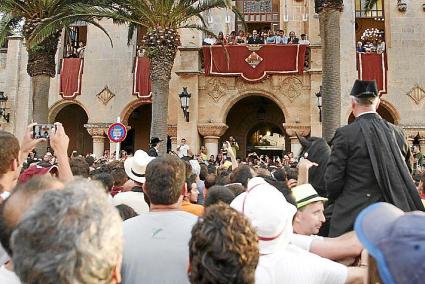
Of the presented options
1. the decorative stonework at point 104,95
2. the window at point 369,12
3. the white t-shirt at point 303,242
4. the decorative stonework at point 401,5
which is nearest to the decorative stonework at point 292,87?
the decorative stonework at point 401,5

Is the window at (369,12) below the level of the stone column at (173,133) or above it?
above

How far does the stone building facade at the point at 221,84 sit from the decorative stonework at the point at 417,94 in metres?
0.04

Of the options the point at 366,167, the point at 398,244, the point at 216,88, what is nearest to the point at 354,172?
the point at 366,167

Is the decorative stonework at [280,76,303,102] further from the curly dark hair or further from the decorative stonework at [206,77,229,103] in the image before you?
the curly dark hair

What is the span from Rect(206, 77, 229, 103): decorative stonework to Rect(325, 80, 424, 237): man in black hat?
617 inches

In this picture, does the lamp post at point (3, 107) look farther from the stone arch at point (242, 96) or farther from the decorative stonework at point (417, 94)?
the decorative stonework at point (417, 94)

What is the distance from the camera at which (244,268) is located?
1818mm

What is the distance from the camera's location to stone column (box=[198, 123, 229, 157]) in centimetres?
1941

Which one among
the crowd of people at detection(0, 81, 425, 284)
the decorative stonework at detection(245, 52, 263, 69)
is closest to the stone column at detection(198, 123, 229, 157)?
the decorative stonework at detection(245, 52, 263, 69)

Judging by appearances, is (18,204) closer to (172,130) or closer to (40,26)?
(40,26)

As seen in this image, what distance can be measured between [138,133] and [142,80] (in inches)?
175

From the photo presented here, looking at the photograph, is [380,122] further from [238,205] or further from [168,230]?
[168,230]

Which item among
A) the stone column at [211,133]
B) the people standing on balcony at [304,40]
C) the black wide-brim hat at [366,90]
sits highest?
the people standing on balcony at [304,40]

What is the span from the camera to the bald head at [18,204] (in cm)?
212
